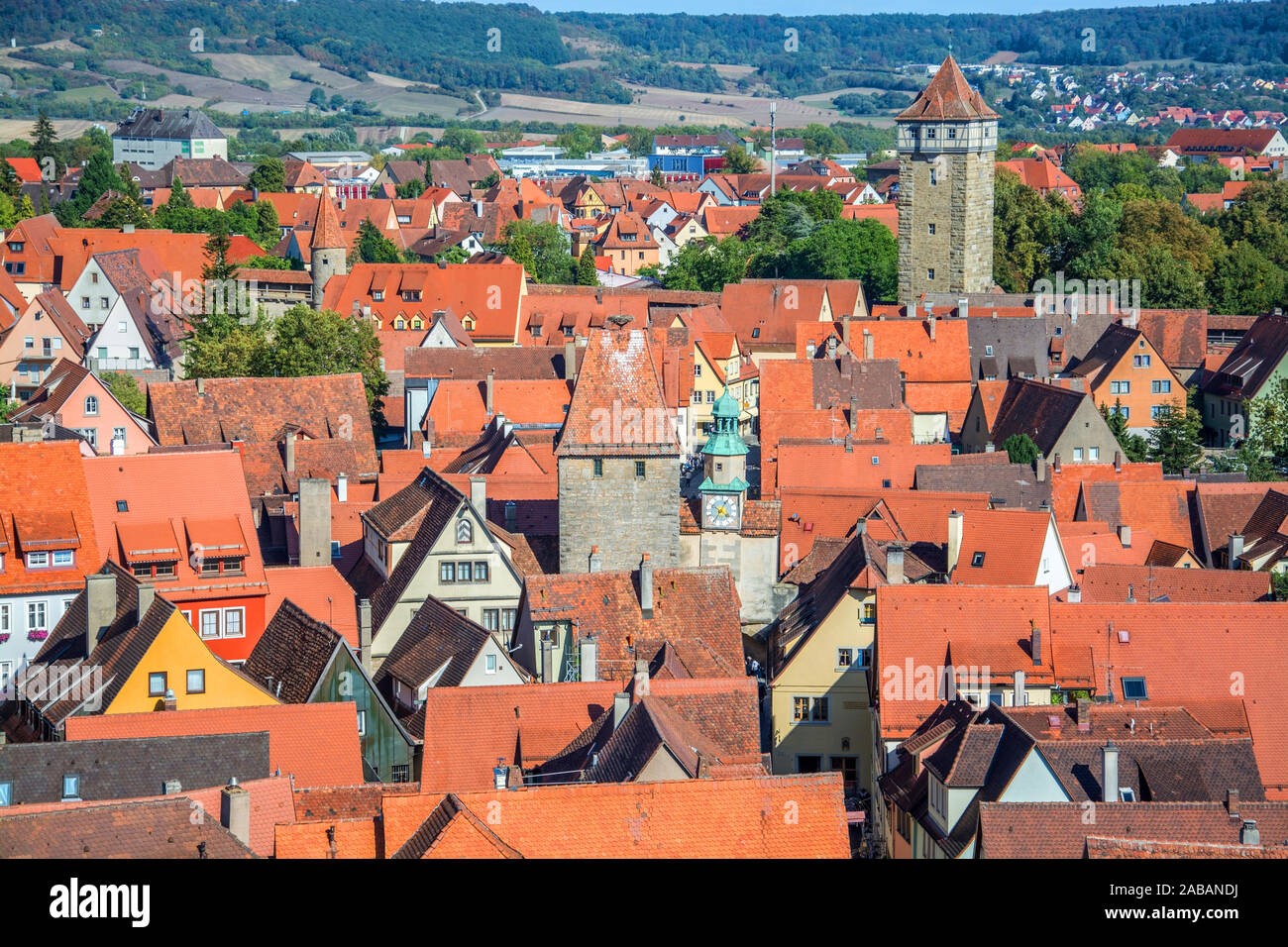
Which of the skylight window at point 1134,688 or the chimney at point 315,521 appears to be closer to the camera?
the skylight window at point 1134,688

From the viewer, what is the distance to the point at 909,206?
276 feet

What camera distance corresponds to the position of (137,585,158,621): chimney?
3092 cm

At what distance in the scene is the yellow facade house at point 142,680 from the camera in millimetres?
29234

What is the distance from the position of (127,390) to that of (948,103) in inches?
1542

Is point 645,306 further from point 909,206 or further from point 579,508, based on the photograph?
point 579,508

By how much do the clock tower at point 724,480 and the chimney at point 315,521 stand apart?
8.06 metres

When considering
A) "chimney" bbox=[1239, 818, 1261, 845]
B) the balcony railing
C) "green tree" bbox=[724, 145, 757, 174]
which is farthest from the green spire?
"green tree" bbox=[724, 145, 757, 174]

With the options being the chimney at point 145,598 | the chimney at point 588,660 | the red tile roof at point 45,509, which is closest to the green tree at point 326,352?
the red tile roof at point 45,509

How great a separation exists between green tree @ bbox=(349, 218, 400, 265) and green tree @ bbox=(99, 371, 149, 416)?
1231 inches

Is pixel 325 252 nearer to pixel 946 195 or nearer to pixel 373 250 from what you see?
pixel 373 250

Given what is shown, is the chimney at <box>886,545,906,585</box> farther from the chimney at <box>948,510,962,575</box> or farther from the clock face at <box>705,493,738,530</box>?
the clock face at <box>705,493,738,530</box>

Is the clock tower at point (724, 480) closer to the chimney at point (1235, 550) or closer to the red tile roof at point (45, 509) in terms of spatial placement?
the chimney at point (1235, 550)

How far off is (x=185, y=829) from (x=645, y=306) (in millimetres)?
59873
